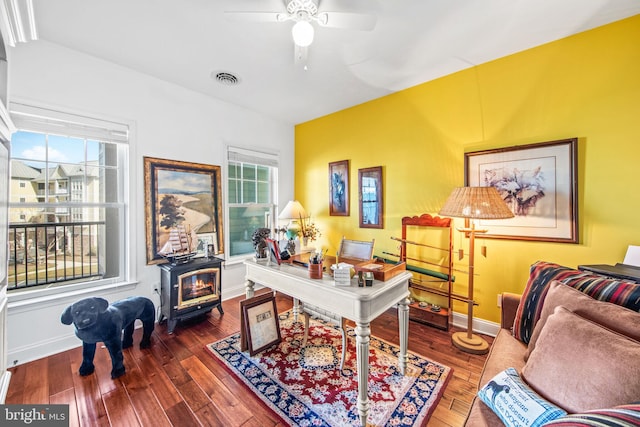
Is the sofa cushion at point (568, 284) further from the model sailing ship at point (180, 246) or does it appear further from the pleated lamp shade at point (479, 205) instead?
the model sailing ship at point (180, 246)

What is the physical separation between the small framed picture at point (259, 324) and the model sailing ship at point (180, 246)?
44.6 inches

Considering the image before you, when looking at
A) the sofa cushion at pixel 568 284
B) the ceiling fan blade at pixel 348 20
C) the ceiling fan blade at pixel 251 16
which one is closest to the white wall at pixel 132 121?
the ceiling fan blade at pixel 251 16

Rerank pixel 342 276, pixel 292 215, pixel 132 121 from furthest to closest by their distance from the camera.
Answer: pixel 292 215 → pixel 132 121 → pixel 342 276

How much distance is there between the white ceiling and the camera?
1795 millimetres

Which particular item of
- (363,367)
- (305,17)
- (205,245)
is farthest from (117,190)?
(363,367)

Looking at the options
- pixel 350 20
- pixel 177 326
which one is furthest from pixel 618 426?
pixel 177 326

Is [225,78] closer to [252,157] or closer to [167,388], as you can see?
[252,157]

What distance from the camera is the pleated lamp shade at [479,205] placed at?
6.52 ft

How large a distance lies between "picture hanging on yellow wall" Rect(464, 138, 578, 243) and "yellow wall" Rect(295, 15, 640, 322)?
7cm

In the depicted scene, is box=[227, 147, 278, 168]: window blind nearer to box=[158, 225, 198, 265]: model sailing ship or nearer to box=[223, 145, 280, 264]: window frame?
box=[223, 145, 280, 264]: window frame

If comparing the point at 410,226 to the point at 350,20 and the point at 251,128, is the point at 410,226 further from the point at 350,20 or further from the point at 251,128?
the point at 251,128

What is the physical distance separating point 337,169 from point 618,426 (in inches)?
132

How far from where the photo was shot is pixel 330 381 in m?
1.85

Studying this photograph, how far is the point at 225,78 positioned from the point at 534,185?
11.1 feet
